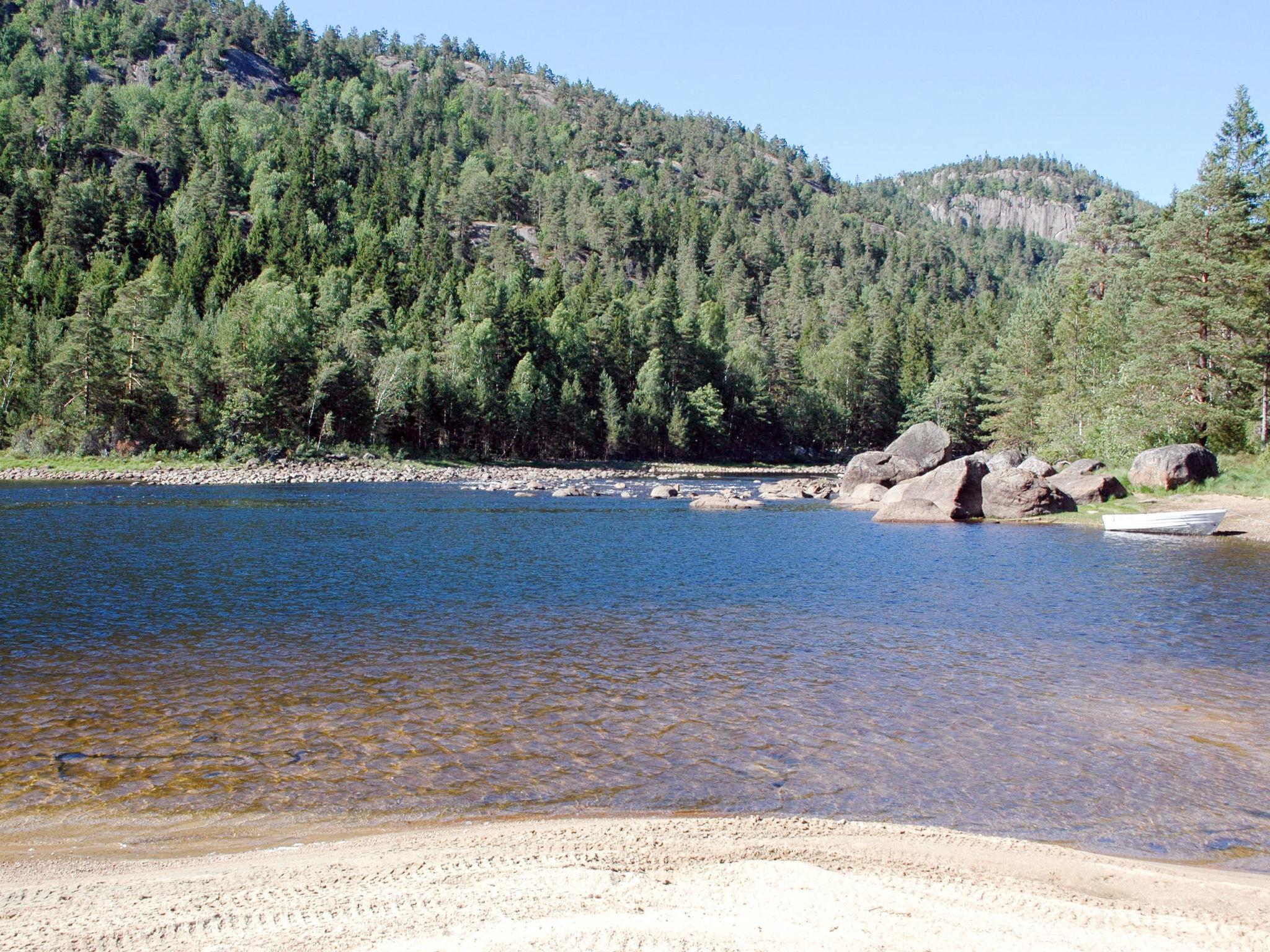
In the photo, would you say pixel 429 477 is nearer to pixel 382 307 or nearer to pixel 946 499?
pixel 382 307

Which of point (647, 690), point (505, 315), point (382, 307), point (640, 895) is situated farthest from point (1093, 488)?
point (382, 307)

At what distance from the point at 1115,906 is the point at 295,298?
90867mm

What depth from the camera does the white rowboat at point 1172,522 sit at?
31.6 m

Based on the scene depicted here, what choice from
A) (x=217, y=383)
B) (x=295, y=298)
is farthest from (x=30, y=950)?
(x=295, y=298)

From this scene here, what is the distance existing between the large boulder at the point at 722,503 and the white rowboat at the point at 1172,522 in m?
18.2

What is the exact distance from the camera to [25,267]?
108 metres

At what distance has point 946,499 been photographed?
39844mm

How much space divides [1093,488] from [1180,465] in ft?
12.2

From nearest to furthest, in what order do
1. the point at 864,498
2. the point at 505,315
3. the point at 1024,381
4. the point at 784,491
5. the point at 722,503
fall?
the point at 722,503 → the point at 864,498 → the point at 784,491 → the point at 1024,381 → the point at 505,315

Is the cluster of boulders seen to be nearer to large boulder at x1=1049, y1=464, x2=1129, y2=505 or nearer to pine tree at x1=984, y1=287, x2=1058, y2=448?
large boulder at x1=1049, y1=464, x2=1129, y2=505

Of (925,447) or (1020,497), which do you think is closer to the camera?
(1020,497)

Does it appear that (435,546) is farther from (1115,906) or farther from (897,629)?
(1115,906)

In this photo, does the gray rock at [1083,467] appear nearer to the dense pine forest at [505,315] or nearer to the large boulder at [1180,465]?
the dense pine forest at [505,315]

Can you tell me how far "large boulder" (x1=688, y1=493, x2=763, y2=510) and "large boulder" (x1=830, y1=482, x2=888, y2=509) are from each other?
516 centimetres
